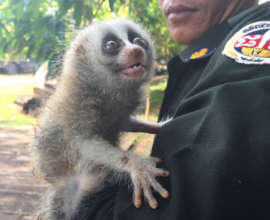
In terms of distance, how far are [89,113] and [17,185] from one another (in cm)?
204

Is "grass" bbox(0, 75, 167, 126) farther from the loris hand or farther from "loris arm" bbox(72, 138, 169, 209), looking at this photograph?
the loris hand

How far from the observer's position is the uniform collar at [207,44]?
1523 millimetres

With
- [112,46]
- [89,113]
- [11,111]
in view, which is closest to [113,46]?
[112,46]

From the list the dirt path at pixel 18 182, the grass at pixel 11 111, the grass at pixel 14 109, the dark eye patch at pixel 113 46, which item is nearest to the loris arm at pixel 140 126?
the dirt path at pixel 18 182

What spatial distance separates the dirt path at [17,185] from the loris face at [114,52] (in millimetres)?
1389

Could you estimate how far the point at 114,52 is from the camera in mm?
1998

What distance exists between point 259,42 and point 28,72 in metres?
24.0

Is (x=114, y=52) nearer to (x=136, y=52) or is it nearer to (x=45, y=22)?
(x=136, y=52)

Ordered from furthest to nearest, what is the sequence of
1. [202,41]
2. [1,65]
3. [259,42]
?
[1,65]
[202,41]
[259,42]

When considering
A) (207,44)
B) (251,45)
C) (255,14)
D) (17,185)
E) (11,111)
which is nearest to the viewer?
(251,45)

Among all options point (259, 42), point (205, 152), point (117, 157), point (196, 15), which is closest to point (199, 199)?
point (205, 152)

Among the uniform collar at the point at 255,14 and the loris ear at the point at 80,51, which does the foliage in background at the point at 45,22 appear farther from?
the uniform collar at the point at 255,14

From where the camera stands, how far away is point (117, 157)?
1.69 m

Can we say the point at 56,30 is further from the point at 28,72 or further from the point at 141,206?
the point at 28,72
